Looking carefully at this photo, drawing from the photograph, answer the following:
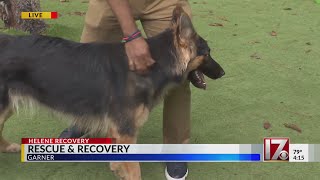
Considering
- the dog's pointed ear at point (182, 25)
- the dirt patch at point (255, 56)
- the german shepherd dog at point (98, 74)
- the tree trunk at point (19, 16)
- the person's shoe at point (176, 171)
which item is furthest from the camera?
the tree trunk at point (19, 16)

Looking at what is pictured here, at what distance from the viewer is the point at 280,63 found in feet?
21.2

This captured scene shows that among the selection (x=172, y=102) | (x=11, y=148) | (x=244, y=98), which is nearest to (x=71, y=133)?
(x=11, y=148)

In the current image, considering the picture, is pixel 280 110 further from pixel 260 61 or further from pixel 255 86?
pixel 260 61

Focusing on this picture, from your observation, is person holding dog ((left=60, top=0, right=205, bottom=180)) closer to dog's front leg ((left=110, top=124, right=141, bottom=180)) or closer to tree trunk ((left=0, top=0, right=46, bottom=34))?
dog's front leg ((left=110, top=124, right=141, bottom=180))

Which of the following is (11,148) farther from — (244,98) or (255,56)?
(255,56)

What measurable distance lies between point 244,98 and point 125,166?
234 cm

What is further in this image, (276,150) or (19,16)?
(19,16)

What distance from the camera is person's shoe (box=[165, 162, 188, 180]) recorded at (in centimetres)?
388

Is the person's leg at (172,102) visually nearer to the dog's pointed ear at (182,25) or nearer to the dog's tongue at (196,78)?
the dog's tongue at (196,78)

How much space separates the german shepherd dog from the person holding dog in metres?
0.13

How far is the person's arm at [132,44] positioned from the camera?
3.28m

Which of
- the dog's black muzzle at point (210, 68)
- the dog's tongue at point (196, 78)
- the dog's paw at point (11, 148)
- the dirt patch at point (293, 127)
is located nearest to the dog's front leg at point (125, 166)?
the dog's tongue at point (196, 78)

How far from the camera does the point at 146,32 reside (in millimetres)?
3848

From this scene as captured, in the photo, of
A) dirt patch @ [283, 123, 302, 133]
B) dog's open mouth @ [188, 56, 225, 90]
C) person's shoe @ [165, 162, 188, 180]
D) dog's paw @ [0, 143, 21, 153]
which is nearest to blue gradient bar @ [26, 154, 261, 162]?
person's shoe @ [165, 162, 188, 180]
